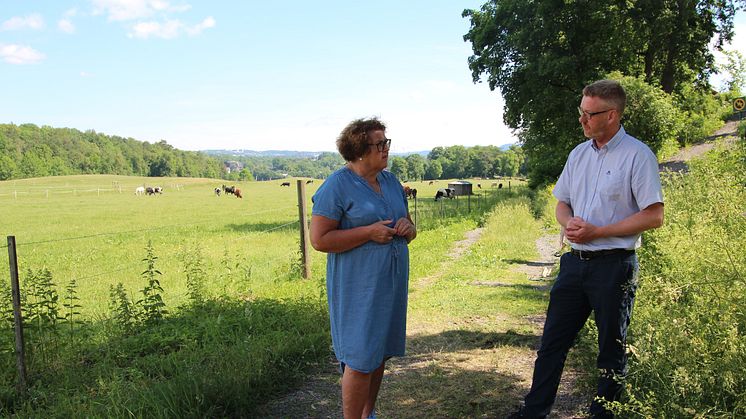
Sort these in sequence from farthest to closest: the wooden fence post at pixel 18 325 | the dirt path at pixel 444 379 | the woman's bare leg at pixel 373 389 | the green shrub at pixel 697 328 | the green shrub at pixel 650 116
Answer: the green shrub at pixel 650 116
the wooden fence post at pixel 18 325
the dirt path at pixel 444 379
the woman's bare leg at pixel 373 389
the green shrub at pixel 697 328

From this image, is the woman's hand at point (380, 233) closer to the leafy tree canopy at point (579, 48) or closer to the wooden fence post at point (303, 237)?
the wooden fence post at point (303, 237)

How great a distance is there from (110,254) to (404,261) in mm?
15523

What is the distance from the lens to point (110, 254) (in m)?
16.1

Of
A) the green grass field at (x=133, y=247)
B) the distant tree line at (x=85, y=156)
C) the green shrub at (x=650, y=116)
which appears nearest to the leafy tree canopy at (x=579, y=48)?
the green shrub at (x=650, y=116)

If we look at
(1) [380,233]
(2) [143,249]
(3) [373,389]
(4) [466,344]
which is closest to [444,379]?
(4) [466,344]

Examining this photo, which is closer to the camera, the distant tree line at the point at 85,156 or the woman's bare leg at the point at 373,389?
the woman's bare leg at the point at 373,389

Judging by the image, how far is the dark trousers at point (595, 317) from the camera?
2.97 m

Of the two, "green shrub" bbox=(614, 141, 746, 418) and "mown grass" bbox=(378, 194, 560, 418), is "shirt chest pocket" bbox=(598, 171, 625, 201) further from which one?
"mown grass" bbox=(378, 194, 560, 418)

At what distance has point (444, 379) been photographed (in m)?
4.50

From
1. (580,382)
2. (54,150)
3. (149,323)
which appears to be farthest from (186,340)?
(54,150)

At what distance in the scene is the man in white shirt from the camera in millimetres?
2898

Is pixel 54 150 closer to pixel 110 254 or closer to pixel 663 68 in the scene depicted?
pixel 110 254

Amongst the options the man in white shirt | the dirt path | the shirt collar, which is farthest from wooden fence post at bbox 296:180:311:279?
the shirt collar

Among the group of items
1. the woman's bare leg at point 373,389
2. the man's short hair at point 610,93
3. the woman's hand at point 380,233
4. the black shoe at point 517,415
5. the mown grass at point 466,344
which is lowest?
the mown grass at point 466,344
